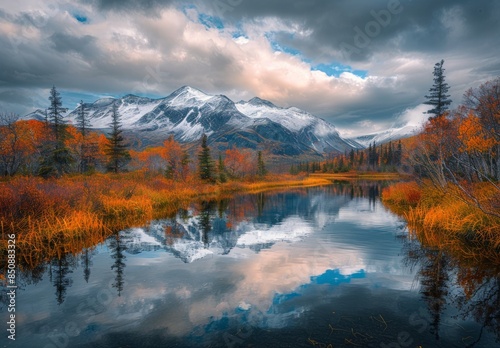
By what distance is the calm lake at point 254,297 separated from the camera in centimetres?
764

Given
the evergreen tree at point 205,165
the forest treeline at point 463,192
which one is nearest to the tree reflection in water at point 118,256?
the forest treeline at point 463,192

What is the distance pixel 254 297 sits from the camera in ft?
33.1

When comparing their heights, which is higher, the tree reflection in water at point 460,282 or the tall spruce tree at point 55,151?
the tall spruce tree at point 55,151

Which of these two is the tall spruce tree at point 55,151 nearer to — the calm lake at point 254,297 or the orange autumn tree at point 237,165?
the calm lake at point 254,297

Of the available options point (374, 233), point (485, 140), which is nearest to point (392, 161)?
point (485, 140)

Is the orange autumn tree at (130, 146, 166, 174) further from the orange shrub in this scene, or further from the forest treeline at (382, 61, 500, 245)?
the forest treeline at (382, 61, 500, 245)

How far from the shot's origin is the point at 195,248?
17.0 metres

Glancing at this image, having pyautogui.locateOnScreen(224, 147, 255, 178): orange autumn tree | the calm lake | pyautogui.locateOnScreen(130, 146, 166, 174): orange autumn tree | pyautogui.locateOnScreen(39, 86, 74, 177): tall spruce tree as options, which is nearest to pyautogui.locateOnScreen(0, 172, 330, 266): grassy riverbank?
the calm lake

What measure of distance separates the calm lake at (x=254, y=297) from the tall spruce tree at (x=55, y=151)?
→ 26967 millimetres

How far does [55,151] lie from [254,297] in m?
40.8

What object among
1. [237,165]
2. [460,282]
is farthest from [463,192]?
[237,165]

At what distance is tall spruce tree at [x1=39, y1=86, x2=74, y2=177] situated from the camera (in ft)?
125

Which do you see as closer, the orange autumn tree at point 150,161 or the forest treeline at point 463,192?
the forest treeline at point 463,192

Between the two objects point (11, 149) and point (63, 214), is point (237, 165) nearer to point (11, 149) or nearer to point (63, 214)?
point (11, 149)
